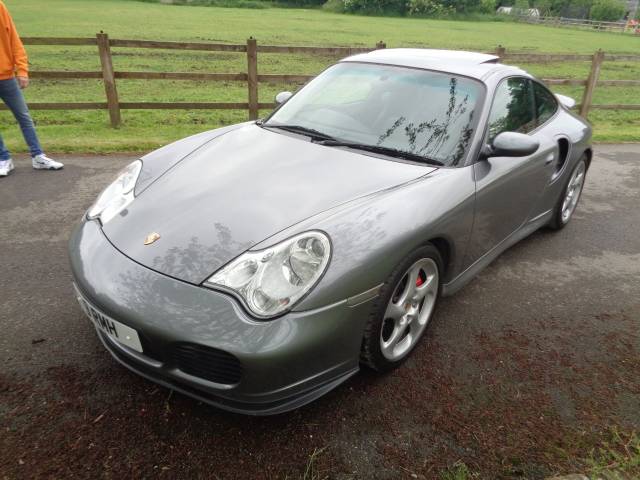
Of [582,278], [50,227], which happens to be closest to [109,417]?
[50,227]

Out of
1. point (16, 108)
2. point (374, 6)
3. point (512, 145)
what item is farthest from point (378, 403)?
point (374, 6)

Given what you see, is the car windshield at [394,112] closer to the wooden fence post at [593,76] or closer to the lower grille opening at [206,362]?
the lower grille opening at [206,362]

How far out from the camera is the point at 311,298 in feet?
6.04

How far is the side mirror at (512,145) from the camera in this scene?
2.65 meters

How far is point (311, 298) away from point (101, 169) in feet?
14.6

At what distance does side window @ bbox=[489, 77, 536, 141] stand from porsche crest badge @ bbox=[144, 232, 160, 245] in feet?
6.51

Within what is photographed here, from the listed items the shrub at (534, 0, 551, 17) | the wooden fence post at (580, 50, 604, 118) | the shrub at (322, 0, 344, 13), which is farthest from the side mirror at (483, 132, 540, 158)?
the shrub at (534, 0, 551, 17)

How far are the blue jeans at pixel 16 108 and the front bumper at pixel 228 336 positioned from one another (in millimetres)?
3856

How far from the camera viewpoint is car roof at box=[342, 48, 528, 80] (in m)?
3.08

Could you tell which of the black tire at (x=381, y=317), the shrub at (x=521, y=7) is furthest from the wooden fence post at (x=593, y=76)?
the shrub at (x=521, y=7)

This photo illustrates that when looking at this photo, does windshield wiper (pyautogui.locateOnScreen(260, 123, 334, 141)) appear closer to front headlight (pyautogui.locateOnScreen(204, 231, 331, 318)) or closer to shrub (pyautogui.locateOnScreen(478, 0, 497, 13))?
front headlight (pyautogui.locateOnScreen(204, 231, 331, 318))

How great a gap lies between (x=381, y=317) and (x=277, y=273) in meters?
0.54

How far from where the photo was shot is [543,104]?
3.76 meters

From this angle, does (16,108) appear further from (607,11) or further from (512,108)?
(607,11)
